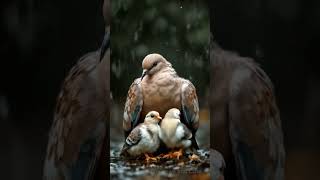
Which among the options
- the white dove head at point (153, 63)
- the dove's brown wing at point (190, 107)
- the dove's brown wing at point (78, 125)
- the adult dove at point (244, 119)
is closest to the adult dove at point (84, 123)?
the dove's brown wing at point (78, 125)

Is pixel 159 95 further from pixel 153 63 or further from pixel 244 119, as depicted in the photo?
pixel 244 119

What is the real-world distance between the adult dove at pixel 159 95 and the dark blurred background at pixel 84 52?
16.0 inches

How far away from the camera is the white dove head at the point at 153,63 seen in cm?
414

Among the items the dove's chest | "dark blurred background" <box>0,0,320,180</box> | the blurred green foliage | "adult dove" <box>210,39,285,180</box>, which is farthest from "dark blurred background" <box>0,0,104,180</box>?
"adult dove" <box>210,39,285,180</box>

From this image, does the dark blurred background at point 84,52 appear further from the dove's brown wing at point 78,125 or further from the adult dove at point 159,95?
the adult dove at point 159,95

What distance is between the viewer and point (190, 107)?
4.14 metres

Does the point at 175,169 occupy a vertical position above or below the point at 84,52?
below

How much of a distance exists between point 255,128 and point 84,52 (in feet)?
4.43

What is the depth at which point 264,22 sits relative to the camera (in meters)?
4.11

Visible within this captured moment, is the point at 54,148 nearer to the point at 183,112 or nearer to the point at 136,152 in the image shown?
the point at 136,152

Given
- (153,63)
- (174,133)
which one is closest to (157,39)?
(153,63)

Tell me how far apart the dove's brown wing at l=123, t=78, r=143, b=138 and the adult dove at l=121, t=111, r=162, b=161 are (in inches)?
2.6

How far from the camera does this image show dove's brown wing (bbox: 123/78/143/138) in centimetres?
416

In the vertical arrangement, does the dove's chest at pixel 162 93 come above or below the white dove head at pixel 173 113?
above
